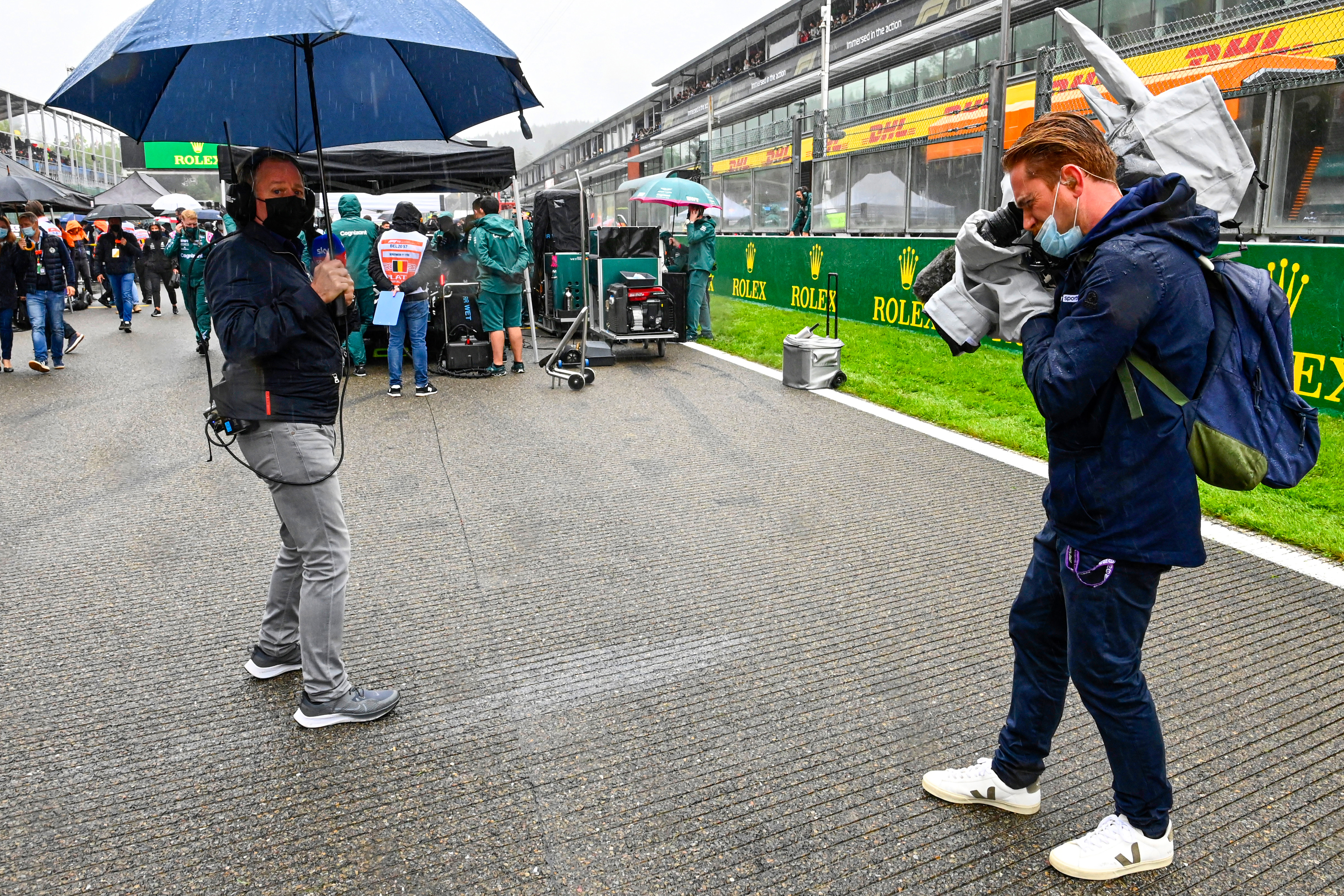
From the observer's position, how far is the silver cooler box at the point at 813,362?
31.6 ft

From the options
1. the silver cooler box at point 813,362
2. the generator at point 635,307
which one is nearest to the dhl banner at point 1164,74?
the silver cooler box at point 813,362

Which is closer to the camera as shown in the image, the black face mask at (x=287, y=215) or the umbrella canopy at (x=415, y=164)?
the black face mask at (x=287, y=215)

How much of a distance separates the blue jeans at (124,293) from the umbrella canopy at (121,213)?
211 centimetres

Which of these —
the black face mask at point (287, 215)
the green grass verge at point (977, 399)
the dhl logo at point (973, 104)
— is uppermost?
the dhl logo at point (973, 104)

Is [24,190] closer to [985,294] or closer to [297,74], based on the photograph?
[297,74]

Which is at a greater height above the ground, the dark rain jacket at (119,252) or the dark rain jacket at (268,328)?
the dark rain jacket at (119,252)

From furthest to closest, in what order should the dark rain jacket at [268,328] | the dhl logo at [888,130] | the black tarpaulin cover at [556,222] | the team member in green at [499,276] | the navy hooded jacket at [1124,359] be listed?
the dhl logo at [888,130] < the black tarpaulin cover at [556,222] < the team member in green at [499,276] < the dark rain jacket at [268,328] < the navy hooded jacket at [1124,359]

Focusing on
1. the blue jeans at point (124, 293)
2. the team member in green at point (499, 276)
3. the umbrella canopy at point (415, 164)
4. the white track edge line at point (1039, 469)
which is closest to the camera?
the white track edge line at point (1039, 469)

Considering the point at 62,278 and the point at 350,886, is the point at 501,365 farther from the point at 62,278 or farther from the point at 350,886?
the point at 350,886

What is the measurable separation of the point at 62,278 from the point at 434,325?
178 inches

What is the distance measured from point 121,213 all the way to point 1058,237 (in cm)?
2022

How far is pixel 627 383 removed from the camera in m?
10.5

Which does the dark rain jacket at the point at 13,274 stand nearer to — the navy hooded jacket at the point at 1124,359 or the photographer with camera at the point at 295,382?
the photographer with camera at the point at 295,382

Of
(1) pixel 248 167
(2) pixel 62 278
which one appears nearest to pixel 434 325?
(2) pixel 62 278
